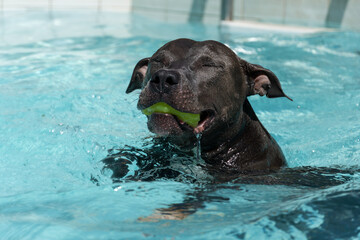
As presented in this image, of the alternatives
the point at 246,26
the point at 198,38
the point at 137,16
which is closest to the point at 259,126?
the point at 198,38

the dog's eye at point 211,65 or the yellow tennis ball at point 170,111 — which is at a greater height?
the dog's eye at point 211,65

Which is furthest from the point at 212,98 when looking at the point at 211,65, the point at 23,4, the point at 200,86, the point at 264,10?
the point at 23,4

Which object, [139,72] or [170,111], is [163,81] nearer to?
[170,111]

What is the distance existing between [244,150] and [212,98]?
2.11 ft

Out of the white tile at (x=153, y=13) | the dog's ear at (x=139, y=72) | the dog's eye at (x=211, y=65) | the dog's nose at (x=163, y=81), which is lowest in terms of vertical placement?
the white tile at (x=153, y=13)

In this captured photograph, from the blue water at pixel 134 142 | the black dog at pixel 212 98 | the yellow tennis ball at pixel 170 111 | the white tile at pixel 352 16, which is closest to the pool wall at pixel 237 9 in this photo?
the white tile at pixel 352 16

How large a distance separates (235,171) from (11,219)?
181cm

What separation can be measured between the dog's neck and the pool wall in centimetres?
811

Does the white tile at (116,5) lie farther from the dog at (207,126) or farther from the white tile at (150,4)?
the dog at (207,126)

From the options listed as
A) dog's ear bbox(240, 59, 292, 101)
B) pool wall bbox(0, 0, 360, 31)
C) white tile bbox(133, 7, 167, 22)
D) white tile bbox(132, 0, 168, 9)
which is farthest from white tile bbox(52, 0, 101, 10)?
dog's ear bbox(240, 59, 292, 101)

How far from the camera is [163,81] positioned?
143 inches

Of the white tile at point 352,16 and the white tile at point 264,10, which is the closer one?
the white tile at point 352,16

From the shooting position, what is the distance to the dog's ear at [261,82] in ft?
14.4

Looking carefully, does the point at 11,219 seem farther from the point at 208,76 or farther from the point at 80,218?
the point at 208,76
